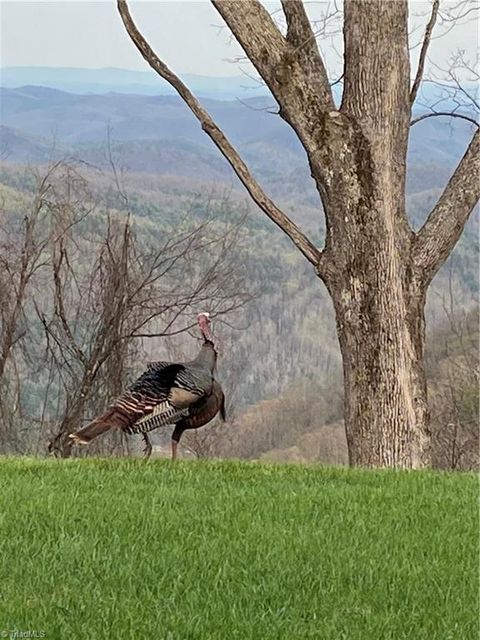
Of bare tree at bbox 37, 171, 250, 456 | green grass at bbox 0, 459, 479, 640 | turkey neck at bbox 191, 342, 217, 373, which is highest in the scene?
bare tree at bbox 37, 171, 250, 456

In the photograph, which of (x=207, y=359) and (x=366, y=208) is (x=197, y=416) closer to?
(x=207, y=359)

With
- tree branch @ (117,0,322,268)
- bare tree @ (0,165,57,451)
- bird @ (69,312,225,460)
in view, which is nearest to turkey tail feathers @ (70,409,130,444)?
bird @ (69,312,225,460)

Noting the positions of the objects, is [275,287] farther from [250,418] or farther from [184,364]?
[184,364]

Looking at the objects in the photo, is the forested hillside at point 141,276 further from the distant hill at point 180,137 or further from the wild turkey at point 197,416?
the wild turkey at point 197,416

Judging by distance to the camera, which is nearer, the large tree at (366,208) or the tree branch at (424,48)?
the large tree at (366,208)

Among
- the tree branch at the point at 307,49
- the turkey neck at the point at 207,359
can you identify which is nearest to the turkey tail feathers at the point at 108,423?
the turkey neck at the point at 207,359

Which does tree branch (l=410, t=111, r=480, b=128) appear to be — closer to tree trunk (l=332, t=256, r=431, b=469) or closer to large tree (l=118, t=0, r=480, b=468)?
large tree (l=118, t=0, r=480, b=468)

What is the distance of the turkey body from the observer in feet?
30.1

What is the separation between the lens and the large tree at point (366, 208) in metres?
10.1

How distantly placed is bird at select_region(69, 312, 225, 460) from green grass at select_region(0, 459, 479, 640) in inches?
28.7

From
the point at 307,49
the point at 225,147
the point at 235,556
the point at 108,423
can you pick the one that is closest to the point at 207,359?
the point at 108,423

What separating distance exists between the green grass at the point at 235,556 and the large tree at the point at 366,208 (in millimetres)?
1734

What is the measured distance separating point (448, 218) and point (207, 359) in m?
2.51

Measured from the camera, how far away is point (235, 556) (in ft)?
19.5
